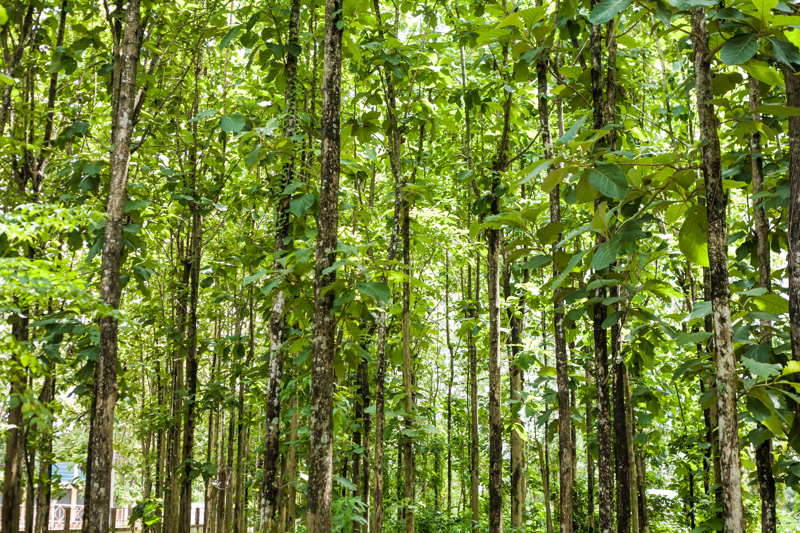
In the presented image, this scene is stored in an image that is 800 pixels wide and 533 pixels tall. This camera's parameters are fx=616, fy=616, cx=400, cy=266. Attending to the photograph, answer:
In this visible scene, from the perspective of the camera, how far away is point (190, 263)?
30.6ft

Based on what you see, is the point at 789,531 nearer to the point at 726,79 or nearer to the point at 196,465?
the point at 196,465

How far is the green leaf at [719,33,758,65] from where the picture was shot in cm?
255

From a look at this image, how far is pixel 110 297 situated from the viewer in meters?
5.27

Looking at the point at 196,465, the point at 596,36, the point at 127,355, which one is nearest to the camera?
the point at 596,36

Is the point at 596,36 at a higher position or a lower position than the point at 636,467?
higher

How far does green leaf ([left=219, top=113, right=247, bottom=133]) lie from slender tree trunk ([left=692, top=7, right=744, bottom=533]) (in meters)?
3.45

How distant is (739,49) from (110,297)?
16.0 ft

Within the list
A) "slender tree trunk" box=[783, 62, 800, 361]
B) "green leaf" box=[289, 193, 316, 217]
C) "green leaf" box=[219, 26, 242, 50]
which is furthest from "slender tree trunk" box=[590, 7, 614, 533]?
"green leaf" box=[219, 26, 242, 50]

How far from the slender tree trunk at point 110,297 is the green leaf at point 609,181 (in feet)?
13.6

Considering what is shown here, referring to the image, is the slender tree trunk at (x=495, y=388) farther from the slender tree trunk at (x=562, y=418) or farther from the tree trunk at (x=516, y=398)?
the tree trunk at (x=516, y=398)

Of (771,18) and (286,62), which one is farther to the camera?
(286,62)

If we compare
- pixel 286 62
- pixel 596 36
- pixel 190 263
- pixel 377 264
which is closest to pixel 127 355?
pixel 190 263

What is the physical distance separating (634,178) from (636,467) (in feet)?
26.1

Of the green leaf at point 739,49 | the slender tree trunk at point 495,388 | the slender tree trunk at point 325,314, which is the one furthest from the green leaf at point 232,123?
the green leaf at point 739,49
